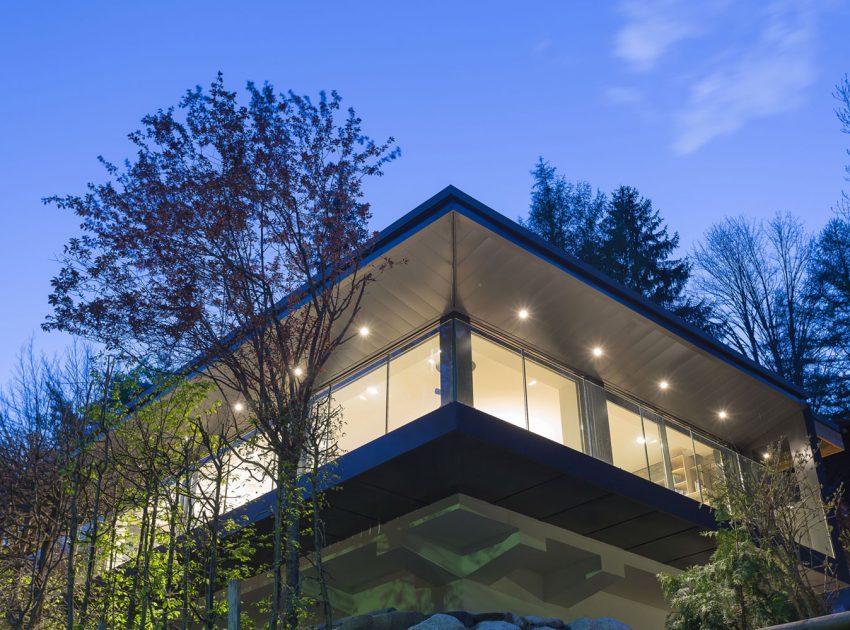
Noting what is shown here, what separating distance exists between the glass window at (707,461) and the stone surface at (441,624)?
16.7ft

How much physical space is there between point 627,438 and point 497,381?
9.13 ft

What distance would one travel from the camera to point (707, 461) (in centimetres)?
1302

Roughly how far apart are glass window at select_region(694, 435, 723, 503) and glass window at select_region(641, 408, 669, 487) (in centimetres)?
91

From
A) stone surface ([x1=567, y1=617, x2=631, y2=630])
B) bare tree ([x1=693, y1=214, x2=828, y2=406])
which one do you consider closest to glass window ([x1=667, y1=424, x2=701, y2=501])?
stone surface ([x1=567, y1=617, x2=631, y2=630])

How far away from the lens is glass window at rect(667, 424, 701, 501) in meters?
12.0

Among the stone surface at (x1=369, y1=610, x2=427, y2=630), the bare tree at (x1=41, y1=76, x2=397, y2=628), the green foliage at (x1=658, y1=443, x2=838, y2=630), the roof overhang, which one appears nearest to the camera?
the bare tree at (x1=41, y1=76, x2=397, y2=628)

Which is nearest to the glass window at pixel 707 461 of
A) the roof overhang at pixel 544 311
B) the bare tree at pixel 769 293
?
the roof overhang at pixel 544 311

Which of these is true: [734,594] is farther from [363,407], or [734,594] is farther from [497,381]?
[363,407]

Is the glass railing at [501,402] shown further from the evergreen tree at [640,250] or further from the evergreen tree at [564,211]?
the evergreen tree at [564,211]

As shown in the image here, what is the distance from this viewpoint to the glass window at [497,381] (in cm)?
995

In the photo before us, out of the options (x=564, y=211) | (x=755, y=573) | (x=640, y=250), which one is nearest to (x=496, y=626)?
(x=755, y=573)

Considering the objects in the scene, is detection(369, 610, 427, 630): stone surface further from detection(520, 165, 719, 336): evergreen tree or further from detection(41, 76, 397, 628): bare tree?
detection(520, 165, 719, 336): evergreen tree

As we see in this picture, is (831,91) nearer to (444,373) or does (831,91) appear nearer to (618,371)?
(618,371)

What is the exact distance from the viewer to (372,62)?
48.0 ft
